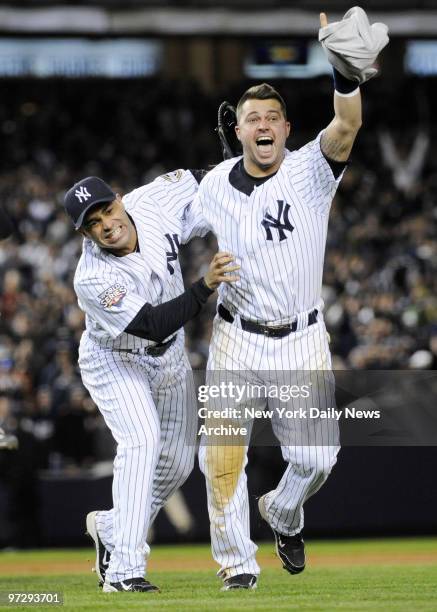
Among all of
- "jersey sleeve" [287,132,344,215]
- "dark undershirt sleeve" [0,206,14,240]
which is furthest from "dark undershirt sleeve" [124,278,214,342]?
"dark undershirt sleeve" [0,206,14,240]

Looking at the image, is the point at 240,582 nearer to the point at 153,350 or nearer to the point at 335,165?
the point at 153,350

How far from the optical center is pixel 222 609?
528 cm

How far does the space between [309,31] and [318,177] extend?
1317 centimetres

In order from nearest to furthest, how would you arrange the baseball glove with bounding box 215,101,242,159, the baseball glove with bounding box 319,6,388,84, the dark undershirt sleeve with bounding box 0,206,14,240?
the baseball glove with bounding box 319,6,388,84 < the baseball glove with bounding box 215,101,242,159 < the dark undershirt sleeve with bounding box 0,206,14,240

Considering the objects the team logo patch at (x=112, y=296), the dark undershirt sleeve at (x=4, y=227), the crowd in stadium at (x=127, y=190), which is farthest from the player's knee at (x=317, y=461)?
the crowd in stadium at (x=127, y=190)

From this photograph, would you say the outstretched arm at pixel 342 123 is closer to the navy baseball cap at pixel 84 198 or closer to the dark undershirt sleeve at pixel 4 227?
the navy baseball cap at pixel 84 198

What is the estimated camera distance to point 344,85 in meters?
5.94

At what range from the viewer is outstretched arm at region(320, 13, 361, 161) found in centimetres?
595

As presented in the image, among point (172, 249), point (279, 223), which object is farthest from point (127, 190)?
point (279, 223)

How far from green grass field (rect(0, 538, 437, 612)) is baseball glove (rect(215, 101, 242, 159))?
2.17 m

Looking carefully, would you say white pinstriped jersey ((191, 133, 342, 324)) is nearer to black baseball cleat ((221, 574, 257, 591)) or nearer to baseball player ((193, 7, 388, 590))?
baseball player ((193, 7, 388, 590))

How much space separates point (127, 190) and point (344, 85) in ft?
49.5

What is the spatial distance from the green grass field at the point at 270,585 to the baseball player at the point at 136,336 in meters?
0.42

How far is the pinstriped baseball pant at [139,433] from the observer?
6.18m
